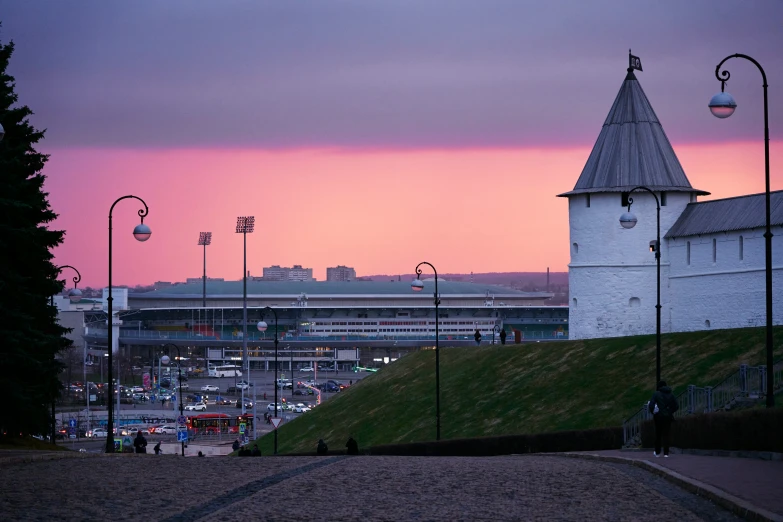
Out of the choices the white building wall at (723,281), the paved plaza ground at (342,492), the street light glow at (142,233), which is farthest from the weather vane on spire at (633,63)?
the paved plaza ground at (342,492)

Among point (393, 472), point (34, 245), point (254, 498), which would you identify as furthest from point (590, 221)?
point (254, 498)

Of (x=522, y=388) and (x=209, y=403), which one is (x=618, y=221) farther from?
(x=209, y=403)

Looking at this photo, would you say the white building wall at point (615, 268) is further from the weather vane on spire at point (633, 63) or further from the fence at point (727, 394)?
the fence at point (727, 394)

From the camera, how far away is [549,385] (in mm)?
59688

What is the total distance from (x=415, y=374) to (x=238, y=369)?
402 feet

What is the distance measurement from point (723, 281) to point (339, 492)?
4849 centimetres

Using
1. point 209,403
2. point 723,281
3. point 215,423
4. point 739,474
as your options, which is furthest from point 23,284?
point 209,403

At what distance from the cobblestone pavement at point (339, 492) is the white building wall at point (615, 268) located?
150ft

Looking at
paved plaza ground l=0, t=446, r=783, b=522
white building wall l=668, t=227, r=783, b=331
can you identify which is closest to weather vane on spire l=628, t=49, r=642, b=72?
white building wall l=668, t=227, r=783, b=331

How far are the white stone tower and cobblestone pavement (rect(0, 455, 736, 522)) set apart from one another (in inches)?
1805

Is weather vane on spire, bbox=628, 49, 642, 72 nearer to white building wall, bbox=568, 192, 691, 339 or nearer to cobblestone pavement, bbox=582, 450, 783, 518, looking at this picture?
white building wall, bbox=568, 192, 691, 339

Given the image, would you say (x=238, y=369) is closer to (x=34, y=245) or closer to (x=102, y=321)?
(x=102, y=321)

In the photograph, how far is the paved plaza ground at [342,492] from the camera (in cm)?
1611

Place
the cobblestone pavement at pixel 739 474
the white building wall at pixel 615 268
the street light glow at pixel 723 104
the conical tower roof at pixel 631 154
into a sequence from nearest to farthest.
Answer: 1. the cobblestone pavement at pixel 739 474
2. the street light glow at pixel 723 104
3. the white building wall at pixel 615 268
4. the conical tower roof at pixel 631 154
